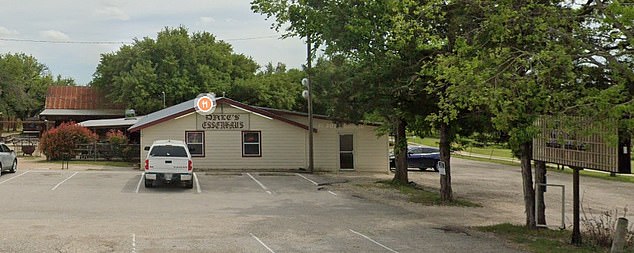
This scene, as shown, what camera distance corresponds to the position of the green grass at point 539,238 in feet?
39.7

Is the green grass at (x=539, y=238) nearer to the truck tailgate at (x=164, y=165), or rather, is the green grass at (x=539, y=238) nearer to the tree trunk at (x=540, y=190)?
the tree trunk at (x=540, y=190)

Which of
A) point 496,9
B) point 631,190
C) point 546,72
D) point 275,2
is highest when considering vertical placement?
point 275,2

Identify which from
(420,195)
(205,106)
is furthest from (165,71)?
(420,195)

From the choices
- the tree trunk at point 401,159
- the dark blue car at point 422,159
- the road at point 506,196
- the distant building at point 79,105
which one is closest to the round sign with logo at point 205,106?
the tree trunk at point 401,159

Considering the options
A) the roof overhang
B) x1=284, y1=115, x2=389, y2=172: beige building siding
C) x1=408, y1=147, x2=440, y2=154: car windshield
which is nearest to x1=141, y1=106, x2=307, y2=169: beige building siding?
x1=284, y1=115, x2=389, y2=172: beige building siding

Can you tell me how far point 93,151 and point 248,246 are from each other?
25404 mm

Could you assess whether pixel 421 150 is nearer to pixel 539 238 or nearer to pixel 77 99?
pixel 539 238

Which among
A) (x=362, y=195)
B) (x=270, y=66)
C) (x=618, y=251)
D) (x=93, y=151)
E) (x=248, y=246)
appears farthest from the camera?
(x=270, y=66)

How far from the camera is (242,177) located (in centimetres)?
2738

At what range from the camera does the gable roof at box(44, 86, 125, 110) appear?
2388 inches

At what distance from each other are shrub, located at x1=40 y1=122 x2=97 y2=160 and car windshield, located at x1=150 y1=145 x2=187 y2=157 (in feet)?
45.1

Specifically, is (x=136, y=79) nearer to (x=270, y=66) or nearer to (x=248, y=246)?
(x=270, y=66)

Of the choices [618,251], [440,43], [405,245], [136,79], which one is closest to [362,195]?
[440,43]

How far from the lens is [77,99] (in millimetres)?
61594
